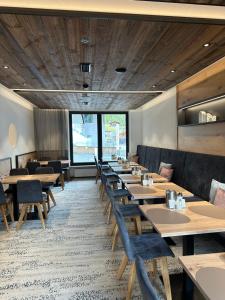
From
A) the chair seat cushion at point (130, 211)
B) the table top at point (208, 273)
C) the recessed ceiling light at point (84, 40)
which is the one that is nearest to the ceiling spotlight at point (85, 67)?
the recessed ceiling light at point (84, 40)

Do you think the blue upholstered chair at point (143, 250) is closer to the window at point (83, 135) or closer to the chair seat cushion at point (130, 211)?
the chair seat cushion at point (130, 211)

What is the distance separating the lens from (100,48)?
2.75 metres

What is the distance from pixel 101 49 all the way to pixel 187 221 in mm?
2136

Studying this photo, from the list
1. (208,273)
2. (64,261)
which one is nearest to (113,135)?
(64,261)

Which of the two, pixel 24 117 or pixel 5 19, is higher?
pixel 5 19

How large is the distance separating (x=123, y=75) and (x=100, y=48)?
1.24 m

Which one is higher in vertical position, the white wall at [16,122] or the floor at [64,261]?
the white wall at [16,122]

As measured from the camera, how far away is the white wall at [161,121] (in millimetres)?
5309

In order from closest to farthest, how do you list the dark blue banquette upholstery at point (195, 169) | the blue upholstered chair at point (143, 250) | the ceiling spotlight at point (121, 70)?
the blue upholstered chair at point (143, 250), the dark blue banquette upholstery at point (195, 169), the ceiling spotlight at point (121, 70)

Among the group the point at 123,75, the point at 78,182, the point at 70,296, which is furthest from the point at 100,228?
the point at 78,182

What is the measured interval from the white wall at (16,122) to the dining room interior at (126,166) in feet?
0.19

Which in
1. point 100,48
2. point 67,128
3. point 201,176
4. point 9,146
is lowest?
point 201,176

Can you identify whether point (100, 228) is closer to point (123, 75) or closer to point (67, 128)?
point (123, 75)

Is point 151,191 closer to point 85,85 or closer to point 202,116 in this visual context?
point 202,116
